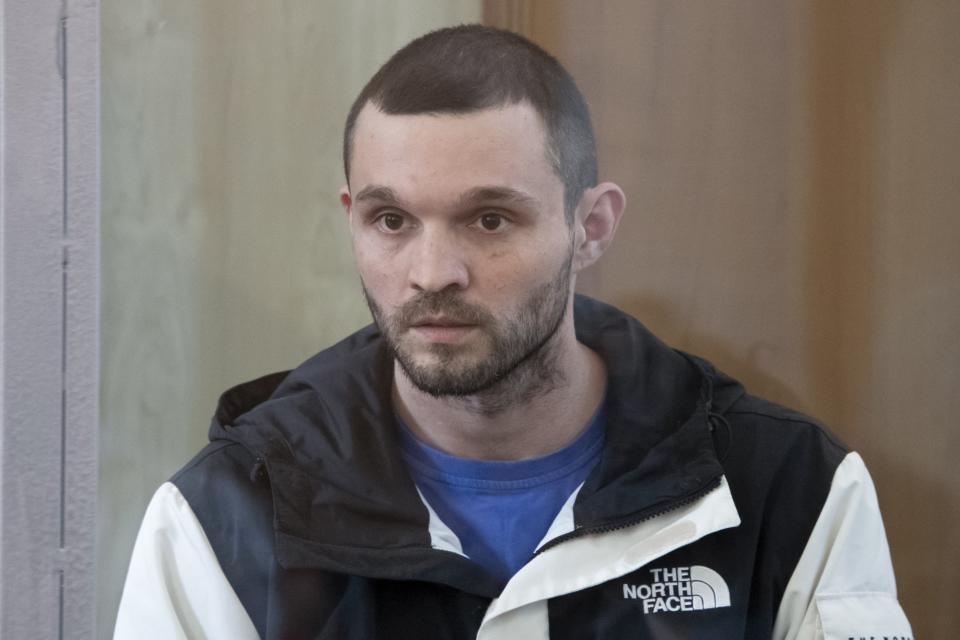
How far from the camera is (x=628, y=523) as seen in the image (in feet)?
3.91

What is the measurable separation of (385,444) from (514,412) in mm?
132

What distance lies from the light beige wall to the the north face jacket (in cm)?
15

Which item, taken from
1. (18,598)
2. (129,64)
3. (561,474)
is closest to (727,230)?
(561,474)

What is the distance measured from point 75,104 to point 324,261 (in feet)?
1.04

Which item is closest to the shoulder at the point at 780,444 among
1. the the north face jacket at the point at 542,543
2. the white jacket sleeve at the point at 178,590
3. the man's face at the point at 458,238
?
the the north face jacket at the point at 542,543

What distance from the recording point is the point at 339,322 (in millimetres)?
1457

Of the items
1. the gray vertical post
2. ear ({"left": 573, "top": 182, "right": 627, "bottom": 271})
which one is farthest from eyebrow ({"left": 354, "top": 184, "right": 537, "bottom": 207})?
the gray vertical post

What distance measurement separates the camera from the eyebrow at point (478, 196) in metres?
1.16

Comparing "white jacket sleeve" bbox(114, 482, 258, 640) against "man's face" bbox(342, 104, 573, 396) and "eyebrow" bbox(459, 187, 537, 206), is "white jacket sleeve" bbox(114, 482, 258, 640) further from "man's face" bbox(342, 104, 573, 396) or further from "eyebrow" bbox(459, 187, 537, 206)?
"eyebrow" bbox(459, 187, 537, 206)

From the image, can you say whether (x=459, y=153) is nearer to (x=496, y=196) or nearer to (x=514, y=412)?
(x=496, y=196)

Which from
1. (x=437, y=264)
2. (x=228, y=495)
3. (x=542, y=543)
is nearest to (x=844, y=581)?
(x=542, y=543)

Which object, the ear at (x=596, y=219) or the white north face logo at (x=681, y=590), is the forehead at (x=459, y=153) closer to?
the ear at (x=596, y=219)

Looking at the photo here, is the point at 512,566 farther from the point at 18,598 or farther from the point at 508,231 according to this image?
the point at 18,598

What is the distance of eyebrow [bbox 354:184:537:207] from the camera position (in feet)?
3.81
